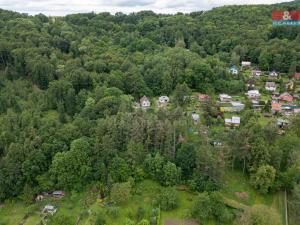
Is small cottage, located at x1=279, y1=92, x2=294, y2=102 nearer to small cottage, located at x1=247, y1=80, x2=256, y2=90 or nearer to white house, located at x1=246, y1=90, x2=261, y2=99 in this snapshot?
white house, located at x1=246, y1=90, x2=261, y2=99

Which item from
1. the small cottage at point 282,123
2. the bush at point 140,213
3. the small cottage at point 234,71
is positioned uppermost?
the small cottage at point 234,71

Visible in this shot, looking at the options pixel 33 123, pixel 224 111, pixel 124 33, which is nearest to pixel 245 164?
pixel 224 111

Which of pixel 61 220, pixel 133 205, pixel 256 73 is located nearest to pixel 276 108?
pixel 256 73

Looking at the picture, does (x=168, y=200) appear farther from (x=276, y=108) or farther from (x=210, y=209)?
(x=276, y=108)

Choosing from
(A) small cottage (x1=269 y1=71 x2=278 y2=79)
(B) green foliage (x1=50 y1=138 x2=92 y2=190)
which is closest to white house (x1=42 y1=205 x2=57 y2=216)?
(B) green foliage (x1=50 y1=138 x2=92 y2=190)

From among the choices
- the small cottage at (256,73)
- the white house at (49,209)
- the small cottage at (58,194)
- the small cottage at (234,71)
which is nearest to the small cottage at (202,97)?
the small cottage at (234,71)

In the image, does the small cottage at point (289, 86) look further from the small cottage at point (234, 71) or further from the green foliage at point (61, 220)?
the green foliage at point (61, 220)

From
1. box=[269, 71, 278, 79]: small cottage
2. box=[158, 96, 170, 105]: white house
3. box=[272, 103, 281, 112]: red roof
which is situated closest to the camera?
box=[272, 103, 281, 112]: red roof

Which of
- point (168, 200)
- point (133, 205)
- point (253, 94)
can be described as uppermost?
point (253, 94)

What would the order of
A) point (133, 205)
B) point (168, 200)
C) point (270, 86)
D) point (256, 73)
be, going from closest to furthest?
1. point (168, 200)
2. point (133, 205)
3. point (270, 86)
4. point (256, 73)
